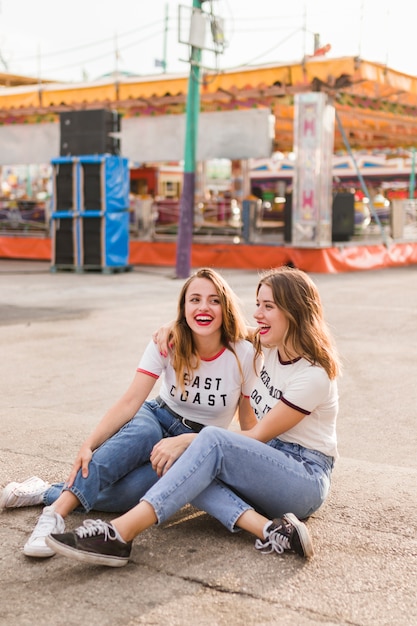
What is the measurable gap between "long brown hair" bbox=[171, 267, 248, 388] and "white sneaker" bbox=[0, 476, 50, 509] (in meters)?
0.76

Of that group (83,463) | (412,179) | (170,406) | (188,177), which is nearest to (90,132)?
(188,177)

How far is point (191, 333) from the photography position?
3504 millimetres

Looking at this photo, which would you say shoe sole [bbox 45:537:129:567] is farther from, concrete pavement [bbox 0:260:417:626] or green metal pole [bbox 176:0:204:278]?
green metal pole [bbox 176:0:204:278]

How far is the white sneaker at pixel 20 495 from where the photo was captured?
3.38 meters

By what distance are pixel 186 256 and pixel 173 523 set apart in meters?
10.1

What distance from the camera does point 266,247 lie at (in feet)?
48.7

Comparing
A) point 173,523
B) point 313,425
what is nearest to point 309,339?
point 313,425

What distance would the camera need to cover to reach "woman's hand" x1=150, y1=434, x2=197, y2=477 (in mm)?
3062

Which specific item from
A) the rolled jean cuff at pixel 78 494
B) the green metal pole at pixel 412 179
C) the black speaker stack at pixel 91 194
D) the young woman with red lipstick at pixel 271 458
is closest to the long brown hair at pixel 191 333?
the young woman with red lipstick at pixel 271 458

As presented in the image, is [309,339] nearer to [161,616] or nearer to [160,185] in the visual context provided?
[161,616]

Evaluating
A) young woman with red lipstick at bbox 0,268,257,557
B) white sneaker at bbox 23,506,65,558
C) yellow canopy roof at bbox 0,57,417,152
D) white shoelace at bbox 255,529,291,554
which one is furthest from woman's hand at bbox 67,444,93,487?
yellow canopy roof at bbox 0,57,417,152

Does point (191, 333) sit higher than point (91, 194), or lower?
lower

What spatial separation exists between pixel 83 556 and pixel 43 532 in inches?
10.3

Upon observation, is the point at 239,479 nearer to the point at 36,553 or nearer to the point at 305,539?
the point at 305,539
